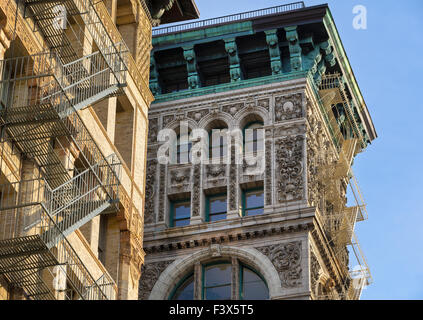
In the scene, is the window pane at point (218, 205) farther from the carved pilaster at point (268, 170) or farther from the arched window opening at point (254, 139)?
the arched window opening at point (254, 139)

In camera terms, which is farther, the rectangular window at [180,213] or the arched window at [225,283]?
the rectangular window at [180,213]

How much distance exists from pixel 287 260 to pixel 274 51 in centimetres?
1050

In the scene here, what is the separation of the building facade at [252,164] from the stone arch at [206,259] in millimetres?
50

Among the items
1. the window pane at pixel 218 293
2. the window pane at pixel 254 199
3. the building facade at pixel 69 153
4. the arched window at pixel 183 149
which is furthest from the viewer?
the arched window at pixel 183 149

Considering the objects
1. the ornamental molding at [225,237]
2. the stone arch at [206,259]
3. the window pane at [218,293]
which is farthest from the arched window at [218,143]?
the window pane at [218,293]

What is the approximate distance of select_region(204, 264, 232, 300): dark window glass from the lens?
56.3 meters

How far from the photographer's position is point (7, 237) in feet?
99.2

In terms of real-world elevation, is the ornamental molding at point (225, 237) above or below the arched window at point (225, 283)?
above

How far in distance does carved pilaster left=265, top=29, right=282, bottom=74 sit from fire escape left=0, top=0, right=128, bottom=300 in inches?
940

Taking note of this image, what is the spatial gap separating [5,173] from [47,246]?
2.90 meters

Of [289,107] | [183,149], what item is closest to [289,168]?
[289,107]

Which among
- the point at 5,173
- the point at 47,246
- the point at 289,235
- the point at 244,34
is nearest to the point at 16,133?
the point at 5,173

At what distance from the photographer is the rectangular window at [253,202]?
5784 cm

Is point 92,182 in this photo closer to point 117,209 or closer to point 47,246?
point 117,209
